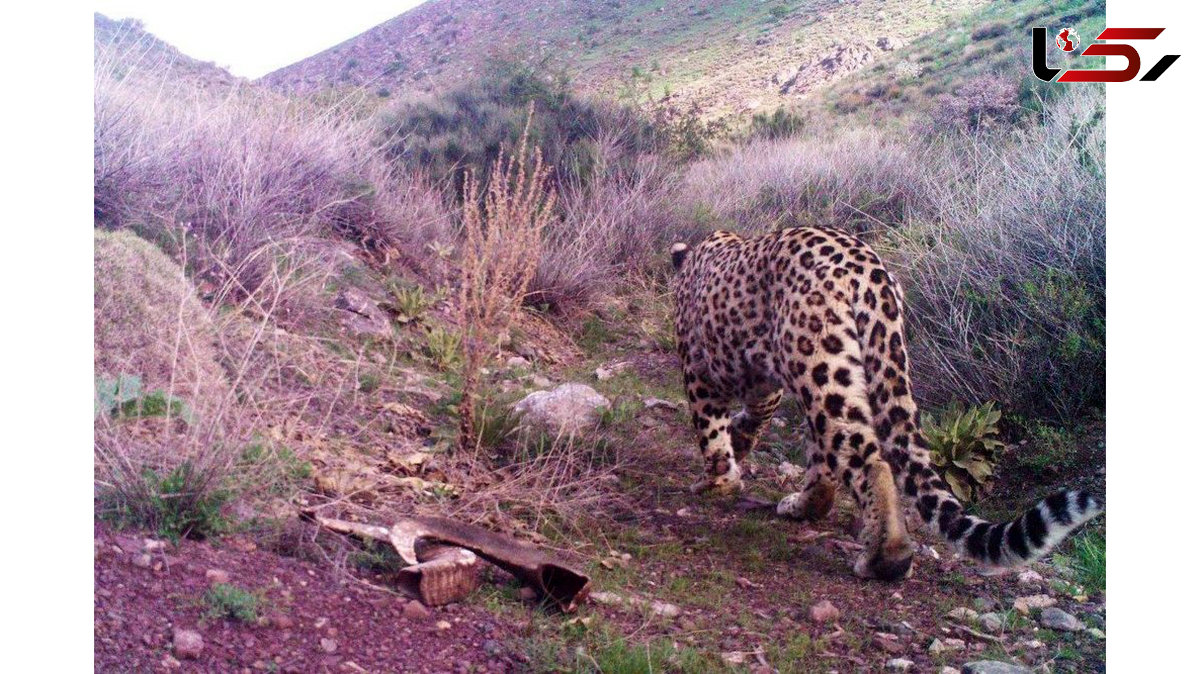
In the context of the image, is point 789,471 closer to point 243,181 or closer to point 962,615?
point 962,615

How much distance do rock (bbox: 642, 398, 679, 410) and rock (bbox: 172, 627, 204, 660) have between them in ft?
13.2

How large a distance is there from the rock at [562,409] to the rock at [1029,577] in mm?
2228

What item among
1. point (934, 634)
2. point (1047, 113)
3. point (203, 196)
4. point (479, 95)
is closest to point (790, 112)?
point (479, 95)

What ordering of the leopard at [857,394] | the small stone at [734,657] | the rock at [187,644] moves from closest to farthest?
the rock at [187,644] < the small stone at [734,657] < the leopard at [857,394]

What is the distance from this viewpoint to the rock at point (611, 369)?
7.12 meters

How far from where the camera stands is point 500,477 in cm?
483

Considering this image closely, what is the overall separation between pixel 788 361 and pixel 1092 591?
1511mm

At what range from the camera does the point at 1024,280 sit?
19.0 feet

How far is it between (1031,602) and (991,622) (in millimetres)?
295

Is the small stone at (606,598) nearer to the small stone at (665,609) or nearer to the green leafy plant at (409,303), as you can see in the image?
the small stone at (665,609)

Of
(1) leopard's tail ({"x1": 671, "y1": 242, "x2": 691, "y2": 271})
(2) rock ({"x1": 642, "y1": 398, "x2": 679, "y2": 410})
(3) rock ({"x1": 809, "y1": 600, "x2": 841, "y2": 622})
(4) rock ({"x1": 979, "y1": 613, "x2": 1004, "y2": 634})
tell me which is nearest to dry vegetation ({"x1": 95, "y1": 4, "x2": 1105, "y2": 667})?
(2) rock ({"x1": 642, "y1": 398, "x2": 679, "y2": 410})

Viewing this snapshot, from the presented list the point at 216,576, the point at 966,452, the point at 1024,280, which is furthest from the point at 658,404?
the point at 216,576

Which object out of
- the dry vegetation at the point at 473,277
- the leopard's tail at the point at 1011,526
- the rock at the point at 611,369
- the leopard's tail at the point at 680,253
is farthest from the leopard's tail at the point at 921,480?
the rock at the point at 611,369

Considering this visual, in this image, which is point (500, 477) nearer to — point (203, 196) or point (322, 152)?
point (203, 196)
